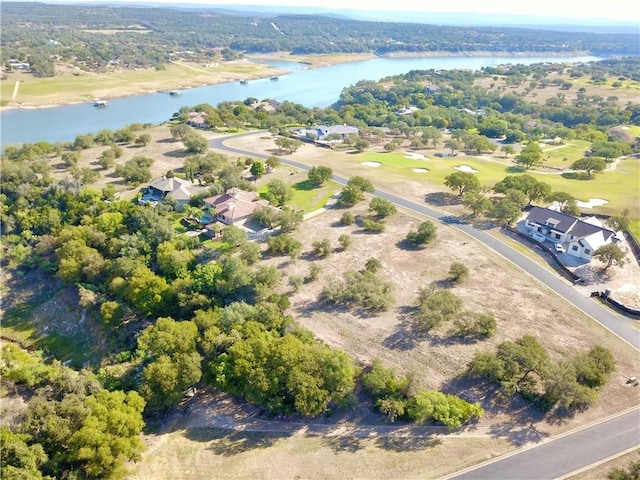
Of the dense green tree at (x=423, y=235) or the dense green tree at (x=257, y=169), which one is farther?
the dense green tree at (x=257, y=169)

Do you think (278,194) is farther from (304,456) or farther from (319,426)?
(304,456)

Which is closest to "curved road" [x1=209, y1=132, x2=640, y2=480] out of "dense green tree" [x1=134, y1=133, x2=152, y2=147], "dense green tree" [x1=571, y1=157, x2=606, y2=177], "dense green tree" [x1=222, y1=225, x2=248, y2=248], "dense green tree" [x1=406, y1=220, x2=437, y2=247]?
"dense green tree" [x1=406, y1=220, x2=437, y2=247]

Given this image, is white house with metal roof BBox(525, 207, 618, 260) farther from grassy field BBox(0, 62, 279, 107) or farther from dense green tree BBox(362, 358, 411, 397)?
grassy field BBox(0, 62, 279, 107)

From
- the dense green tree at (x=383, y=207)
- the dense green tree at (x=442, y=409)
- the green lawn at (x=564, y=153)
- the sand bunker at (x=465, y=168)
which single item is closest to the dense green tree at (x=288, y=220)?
the dense green tree at (x=383, y=207)

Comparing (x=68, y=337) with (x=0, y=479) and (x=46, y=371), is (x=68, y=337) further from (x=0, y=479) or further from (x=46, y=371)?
(x=0, y=479)

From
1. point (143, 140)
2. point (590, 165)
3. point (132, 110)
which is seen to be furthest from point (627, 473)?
point (132, 110)

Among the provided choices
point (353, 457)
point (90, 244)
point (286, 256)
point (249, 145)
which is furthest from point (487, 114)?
point (353, 457)

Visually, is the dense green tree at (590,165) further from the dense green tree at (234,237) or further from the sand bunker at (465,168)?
the dense green tree at (234,237)
